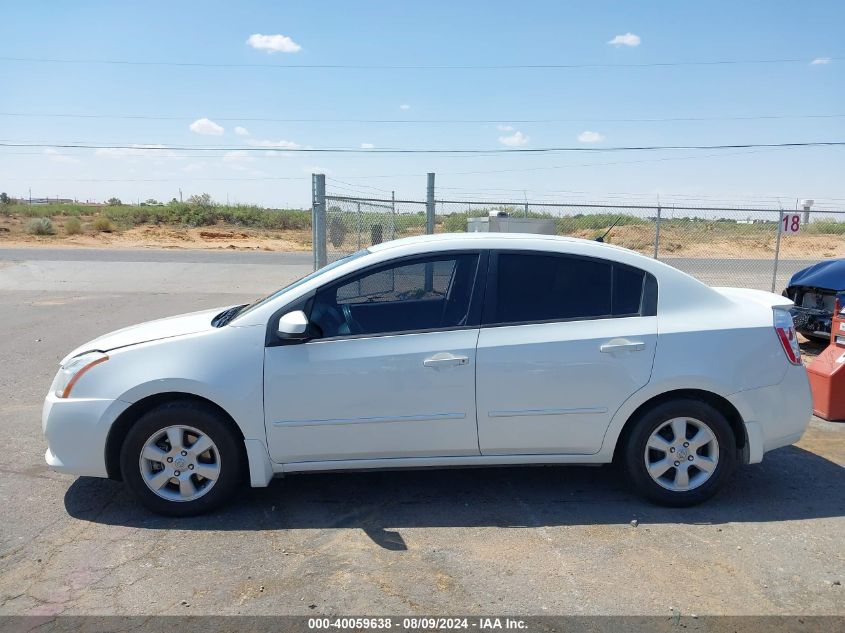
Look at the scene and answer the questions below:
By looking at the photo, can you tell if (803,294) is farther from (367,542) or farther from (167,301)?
(167,301)

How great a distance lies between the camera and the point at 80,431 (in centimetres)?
416

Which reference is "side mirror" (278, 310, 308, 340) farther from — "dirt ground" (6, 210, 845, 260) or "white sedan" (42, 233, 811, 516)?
"dirt ground" (6, 210, 845, 260)

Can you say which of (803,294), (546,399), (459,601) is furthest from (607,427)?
(803,294)

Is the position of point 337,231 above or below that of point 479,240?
below

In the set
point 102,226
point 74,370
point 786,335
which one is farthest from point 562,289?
point 102,226

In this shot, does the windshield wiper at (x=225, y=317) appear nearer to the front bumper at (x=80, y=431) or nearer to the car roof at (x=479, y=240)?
the front bumper at (x=80, y=431)

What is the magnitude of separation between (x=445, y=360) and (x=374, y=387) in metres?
0.44

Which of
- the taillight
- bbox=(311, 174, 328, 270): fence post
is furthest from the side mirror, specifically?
bbox=(311, 174, 328, 270): fence post

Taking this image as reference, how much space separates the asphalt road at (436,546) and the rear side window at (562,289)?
3.88 ft

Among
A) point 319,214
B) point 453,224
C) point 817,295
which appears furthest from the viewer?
point 453,224

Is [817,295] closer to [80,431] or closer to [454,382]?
[454,382]

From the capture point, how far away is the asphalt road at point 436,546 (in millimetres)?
3355

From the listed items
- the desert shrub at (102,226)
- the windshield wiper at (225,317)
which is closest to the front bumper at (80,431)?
the windshield wiper at (225,317)

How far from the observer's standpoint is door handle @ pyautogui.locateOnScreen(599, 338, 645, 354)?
4223 millimetres
